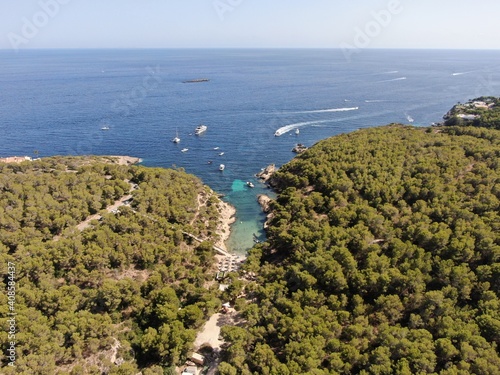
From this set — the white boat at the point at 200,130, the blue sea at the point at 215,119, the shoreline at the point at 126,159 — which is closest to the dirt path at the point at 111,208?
the blue sea at the point at 215,119

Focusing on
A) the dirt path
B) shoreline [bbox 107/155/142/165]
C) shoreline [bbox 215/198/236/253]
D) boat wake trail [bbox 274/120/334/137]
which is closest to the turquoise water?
shoreline [bbox 215/198/236/253]

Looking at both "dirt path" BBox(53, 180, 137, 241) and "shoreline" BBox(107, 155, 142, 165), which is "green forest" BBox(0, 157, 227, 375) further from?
"shoreline" BBox(107, 155, 142, 165)

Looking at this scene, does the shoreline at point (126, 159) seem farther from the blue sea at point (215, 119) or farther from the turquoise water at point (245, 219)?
the turquoise water at point (245, 219)

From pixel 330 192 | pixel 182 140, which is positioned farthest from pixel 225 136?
pixel 330 192

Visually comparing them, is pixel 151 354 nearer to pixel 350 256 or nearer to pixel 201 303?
pixel 201 303

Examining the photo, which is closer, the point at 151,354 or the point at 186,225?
the point at 151,354

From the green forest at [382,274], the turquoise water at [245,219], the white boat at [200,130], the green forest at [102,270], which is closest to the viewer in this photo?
the green forest at [382,274]
